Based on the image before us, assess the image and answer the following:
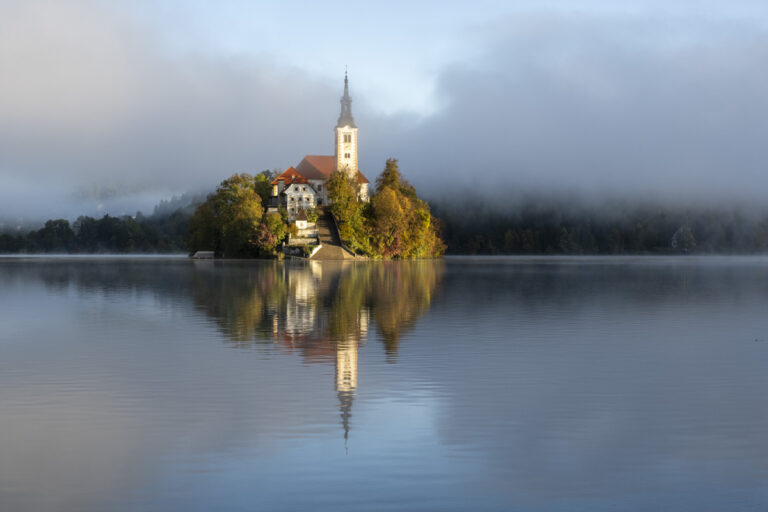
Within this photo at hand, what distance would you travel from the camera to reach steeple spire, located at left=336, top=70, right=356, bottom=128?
186m

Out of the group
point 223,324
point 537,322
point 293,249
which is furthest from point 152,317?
point 293,249

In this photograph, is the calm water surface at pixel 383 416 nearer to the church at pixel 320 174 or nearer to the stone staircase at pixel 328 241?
the stone staircase at pixel 328 241

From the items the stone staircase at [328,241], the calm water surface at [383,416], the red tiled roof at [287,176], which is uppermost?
the red tiled roof at [287,176]

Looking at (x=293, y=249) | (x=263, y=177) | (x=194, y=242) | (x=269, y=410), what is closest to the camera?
(x=269, y=410)

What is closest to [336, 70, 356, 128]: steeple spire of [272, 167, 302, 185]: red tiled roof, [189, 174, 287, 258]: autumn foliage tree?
[272, 167, 302, 185]: red tiled roof

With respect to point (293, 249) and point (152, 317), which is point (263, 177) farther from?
point (152, 317)

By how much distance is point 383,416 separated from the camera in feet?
42.8

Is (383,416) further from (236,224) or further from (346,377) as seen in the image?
(236,224)

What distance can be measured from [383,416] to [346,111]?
179699 mm

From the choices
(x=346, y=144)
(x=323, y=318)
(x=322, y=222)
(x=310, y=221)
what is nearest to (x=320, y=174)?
(x=346, y=144)

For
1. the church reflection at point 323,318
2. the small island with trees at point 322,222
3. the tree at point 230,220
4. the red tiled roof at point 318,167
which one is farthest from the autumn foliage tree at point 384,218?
the church reflection at point 323,318

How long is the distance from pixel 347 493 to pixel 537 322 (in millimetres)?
20645

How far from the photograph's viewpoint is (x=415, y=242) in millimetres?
156250

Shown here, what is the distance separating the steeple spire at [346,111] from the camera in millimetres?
186462
